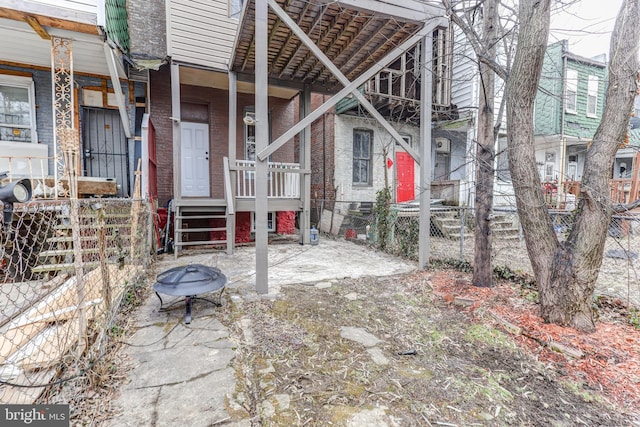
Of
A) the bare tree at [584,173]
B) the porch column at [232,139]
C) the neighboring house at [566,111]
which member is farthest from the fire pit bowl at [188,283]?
the neighboring house at [566,111]

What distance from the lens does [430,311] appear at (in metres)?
3.55

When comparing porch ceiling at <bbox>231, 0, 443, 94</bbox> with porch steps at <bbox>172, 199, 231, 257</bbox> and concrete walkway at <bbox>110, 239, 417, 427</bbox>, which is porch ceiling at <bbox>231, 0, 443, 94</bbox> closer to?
porch steps at <bbox>172, 199, 231, 257</bbox>

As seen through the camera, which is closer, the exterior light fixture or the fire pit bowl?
the exterior light fixture

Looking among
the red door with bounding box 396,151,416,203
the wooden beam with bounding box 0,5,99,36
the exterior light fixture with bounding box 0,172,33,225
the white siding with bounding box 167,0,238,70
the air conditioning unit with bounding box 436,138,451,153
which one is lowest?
the exterior light fixture with bounding box 0,172,33,225

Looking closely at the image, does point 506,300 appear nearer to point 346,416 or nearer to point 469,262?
point 469,262

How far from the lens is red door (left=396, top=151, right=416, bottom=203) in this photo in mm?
10453

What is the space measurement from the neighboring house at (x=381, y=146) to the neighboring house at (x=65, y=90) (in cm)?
545

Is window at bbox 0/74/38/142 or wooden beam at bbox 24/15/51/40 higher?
wooden beam at bbox 24/15/51/40

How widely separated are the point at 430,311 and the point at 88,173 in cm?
787

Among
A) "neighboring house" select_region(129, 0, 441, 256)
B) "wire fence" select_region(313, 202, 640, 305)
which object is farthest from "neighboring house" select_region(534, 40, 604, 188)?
"neighboring house" select_region(129, 0, 441, 256)

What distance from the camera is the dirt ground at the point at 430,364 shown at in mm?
1912

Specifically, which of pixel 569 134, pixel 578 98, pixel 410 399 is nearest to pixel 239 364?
pixel 410 399

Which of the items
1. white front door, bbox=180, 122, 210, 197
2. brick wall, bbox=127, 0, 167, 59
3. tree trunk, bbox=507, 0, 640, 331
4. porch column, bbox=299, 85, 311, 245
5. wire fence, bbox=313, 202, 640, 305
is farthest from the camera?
white front door, bbox=180, 122, 210, 197

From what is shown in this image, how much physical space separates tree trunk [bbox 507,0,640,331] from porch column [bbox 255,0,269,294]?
2.81 meters
